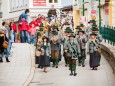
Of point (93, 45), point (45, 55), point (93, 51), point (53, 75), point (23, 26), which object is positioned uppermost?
point (23, 26)

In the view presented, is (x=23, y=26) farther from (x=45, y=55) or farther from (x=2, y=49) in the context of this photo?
(x=45, y=55)

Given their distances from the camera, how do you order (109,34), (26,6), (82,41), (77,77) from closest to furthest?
1. (77,77)
2. (82,41)
3. (109,34)
4. (26,6)

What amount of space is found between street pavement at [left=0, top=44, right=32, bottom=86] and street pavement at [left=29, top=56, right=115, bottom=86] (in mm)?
534

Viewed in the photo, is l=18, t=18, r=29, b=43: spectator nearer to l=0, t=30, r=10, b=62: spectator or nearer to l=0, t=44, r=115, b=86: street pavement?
l=0, t=44, r=115, b=86: street pavement

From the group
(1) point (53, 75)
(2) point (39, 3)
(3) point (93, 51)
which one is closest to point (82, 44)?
(3) point (93, 51)

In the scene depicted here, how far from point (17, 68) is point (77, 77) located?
11.2 ft

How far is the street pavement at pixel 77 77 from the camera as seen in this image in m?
19.7

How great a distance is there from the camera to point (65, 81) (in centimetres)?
2020

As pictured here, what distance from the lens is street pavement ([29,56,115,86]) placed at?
19686mm

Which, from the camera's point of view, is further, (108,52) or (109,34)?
(109,34)

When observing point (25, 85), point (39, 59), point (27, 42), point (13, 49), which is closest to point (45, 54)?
point (39, 59)

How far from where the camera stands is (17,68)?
23172 mm

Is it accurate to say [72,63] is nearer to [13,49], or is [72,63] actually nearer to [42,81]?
[42,81]

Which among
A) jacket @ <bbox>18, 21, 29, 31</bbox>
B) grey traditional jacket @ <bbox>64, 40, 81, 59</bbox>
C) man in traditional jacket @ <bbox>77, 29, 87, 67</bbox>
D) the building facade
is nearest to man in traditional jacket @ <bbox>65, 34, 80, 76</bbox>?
grey traditional jacket @ <bbox>64, 40, 81, 59</bbox>
